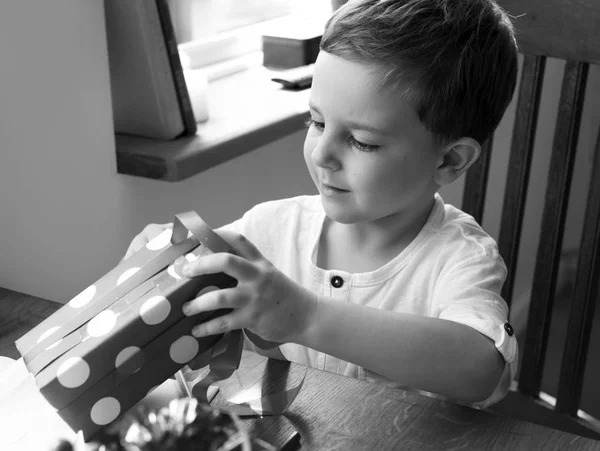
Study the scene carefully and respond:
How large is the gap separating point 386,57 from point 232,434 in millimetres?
392

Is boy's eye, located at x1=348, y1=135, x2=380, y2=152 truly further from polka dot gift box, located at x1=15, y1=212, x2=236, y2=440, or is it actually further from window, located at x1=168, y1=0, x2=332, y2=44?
window, located at x1=168, y1=0, x2=332, y2=44

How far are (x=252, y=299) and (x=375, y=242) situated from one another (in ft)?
1.07

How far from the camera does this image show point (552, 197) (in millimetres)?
1292

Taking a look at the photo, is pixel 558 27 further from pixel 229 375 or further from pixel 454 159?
pixel 229 375

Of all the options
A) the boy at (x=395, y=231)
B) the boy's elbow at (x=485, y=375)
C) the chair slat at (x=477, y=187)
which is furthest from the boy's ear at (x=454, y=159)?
the chair slat at (x=477, y=187)

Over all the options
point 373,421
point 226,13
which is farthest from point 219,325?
point 226,13

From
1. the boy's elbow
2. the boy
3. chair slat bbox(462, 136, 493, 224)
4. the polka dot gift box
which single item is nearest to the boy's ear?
the boy

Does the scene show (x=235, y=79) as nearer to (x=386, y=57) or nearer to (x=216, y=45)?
(x=216, y=45)

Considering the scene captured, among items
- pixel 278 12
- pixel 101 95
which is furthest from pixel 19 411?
pixel 278 12

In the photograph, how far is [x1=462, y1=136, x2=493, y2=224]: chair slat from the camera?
137cm

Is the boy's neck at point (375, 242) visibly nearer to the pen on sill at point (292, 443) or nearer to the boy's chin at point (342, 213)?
the boy's chin at point (342, 213)

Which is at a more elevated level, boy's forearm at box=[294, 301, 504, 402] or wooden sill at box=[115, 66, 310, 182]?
boy's forearm at box=[294, 301, 504, 402]

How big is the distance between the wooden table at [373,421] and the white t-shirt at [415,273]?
0.32 ft

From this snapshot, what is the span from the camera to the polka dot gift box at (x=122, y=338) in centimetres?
61
